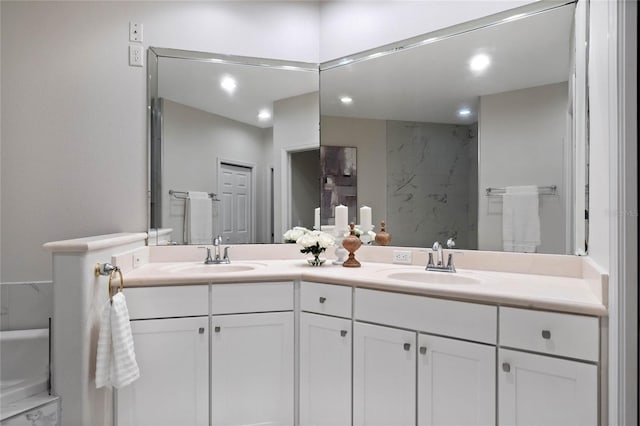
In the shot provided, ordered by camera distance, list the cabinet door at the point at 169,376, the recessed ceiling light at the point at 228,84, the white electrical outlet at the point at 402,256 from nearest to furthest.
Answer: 1. the cabinet door at the point at 169,376
2. the white electrical outlet at the point at 402,256
3. the recessed ceiling light at the point at 228,84

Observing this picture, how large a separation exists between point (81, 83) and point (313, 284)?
5.91 ft

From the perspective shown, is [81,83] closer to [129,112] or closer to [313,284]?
[129,112]

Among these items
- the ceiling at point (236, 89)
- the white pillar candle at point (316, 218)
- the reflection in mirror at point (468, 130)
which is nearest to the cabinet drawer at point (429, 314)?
the reflection in mirror at point (468, 130)

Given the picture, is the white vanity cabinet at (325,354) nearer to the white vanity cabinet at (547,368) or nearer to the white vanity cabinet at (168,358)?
the white vanity cabinet at (168,358)

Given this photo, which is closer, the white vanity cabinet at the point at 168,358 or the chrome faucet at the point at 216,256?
the white vanity cabinet at the point at 168,358

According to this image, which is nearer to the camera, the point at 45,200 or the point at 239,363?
the point at 239,363

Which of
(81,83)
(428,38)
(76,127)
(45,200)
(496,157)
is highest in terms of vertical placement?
(428,38)

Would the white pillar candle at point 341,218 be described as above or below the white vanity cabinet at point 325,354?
above

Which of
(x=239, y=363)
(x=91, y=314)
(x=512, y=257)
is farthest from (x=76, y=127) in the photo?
(x=512, y=257)

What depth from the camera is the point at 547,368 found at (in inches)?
50.3

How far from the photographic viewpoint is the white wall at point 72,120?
211 centimetres

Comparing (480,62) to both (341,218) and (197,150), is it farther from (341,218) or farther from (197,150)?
(197,150)

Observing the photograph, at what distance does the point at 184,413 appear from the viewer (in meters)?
1.74

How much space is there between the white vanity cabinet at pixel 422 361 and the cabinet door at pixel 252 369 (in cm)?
Answer: 37
